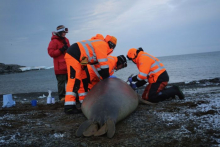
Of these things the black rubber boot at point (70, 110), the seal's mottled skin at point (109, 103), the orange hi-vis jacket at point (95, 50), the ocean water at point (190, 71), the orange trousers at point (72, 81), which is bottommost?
the ocean water at point (190, 71)

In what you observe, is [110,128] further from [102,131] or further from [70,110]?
[70,110]

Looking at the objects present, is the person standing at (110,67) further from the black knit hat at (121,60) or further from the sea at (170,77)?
the sea at (170,77)

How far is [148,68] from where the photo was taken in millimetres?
5770

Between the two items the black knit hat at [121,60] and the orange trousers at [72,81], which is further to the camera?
the black knit hat at [121,60]

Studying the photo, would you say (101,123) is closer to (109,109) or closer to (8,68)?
(109,109)

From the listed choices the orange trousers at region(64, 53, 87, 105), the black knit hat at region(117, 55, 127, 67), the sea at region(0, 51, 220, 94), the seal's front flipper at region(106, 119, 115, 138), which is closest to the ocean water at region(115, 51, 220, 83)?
the sea at region(0, 51, 220, 94)

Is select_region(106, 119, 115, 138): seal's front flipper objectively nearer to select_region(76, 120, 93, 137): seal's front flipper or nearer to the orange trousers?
select_region(76, 120, 93, 137): seal's front flipper

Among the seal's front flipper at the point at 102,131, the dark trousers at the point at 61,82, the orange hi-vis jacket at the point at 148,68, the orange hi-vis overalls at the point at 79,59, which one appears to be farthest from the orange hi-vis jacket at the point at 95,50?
the dark trousers at the point at 61,82

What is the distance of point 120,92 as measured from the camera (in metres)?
4.61

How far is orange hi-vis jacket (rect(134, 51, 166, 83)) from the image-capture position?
5754 millimetres

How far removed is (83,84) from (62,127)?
2.06 metres

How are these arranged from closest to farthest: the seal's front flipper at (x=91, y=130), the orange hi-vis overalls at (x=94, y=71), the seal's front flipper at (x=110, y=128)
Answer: the seal's front flipper at (x=110, y=128)
the seal's front flipper at (x=91, y=130)
the orange hi-vis overalls at (x=94, y=71)

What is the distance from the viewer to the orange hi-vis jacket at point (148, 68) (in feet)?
18.9

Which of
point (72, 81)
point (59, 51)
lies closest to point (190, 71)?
point (59, 51)
